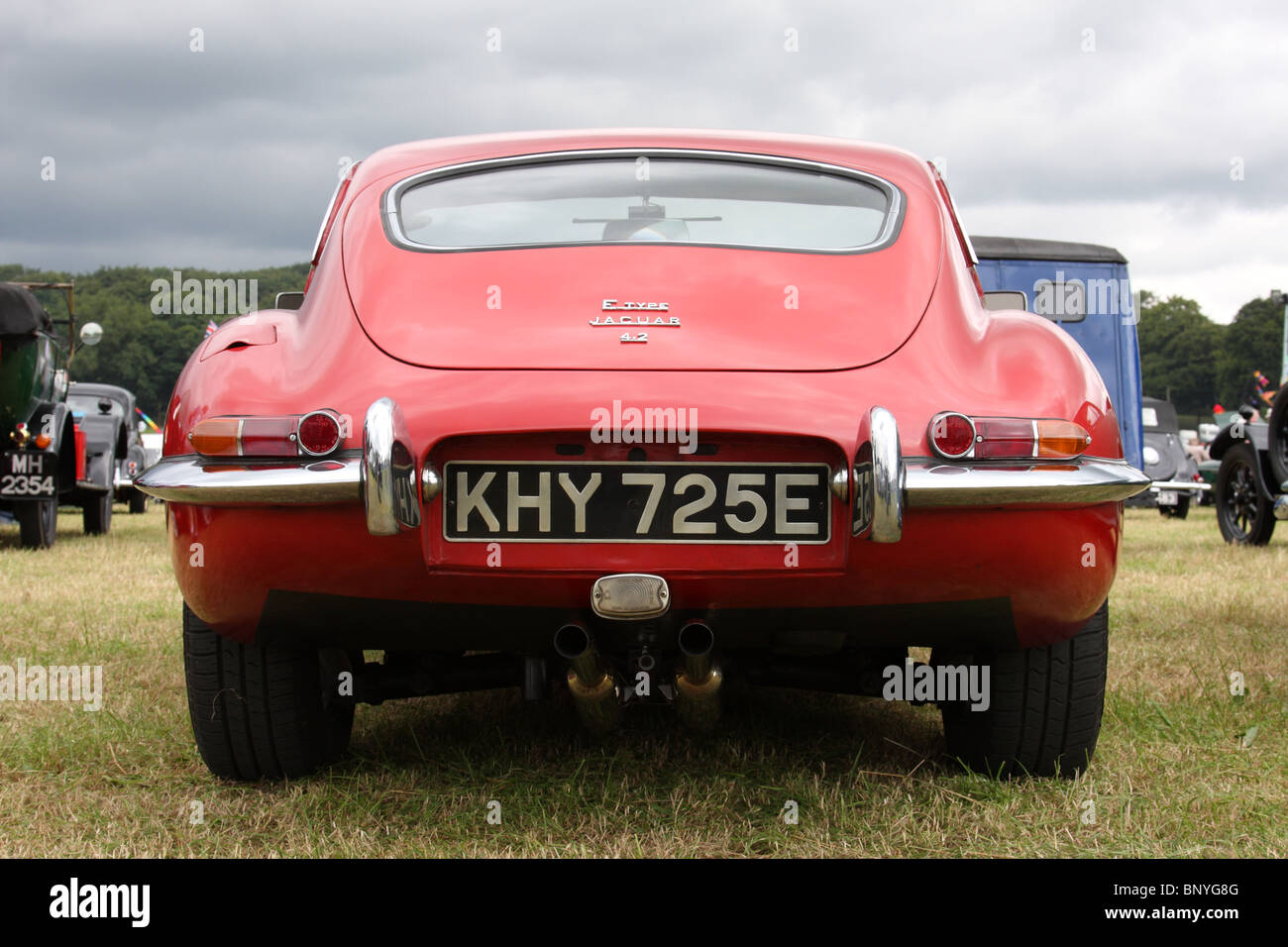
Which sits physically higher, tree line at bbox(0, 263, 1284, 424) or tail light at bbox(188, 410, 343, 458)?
tree line at bbox(0, 263, 1284, 424)

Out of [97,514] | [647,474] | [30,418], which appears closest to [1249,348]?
[97,514]

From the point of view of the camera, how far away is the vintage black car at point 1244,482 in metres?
10.1

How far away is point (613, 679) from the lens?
9.02ft

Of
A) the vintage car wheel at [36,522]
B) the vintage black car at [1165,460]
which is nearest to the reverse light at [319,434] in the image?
the vintage car wheel at [36,522]

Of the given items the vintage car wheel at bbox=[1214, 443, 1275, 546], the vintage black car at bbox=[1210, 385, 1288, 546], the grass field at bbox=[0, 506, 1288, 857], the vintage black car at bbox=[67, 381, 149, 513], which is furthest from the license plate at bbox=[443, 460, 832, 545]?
the vintage black car at bbox=[67, 381, 149, 513]

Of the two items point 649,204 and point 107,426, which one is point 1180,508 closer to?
point 107,426

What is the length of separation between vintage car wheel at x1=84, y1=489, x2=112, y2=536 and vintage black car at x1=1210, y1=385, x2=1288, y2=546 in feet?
33.0

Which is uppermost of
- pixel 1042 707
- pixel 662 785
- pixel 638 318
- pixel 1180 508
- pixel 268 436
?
pixel 638 318

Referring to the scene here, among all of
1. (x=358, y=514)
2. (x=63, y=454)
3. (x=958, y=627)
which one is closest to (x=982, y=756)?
(x=958, y=627)

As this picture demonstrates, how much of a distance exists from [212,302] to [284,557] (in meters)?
2.20

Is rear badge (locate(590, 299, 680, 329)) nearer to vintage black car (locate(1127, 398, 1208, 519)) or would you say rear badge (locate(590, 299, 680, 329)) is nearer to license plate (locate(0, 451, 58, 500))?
license plate (locate(0, 451, 58, 500))

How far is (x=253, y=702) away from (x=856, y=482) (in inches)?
58.6

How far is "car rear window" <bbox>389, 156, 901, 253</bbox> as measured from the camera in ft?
9.49

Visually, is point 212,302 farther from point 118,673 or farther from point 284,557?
point 284,557
